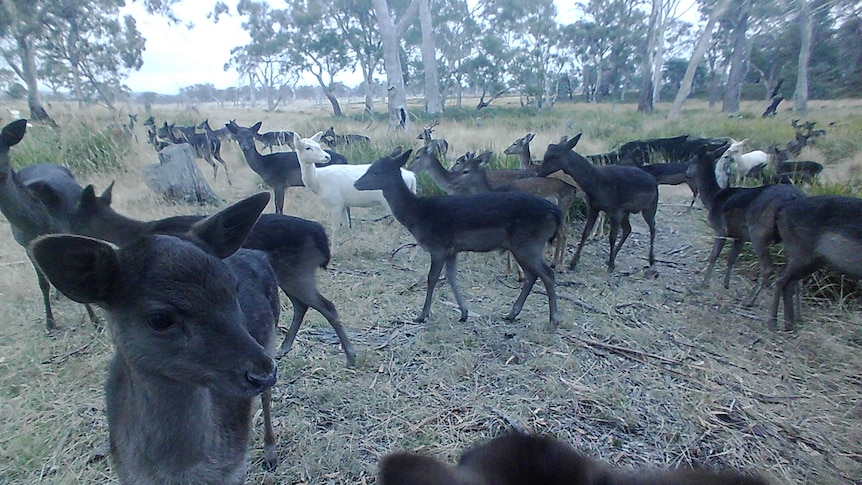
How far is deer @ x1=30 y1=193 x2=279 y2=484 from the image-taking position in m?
1.81

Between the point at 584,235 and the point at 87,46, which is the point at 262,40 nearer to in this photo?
the point at 87,46

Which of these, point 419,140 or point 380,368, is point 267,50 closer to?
point 419,140

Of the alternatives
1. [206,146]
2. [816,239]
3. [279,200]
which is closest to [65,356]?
[279,200]

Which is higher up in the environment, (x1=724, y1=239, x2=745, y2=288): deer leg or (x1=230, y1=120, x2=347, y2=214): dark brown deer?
(x1=230, y1=120, x2=347, y2=214): dark brown deer

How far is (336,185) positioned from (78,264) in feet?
21.3

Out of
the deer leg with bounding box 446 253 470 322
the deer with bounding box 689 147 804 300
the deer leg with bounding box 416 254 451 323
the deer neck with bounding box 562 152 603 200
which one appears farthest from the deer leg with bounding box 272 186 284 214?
the deer with bounding box 689 147 804 300

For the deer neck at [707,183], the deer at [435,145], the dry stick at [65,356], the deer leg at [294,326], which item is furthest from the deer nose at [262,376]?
the deer at [435,145]

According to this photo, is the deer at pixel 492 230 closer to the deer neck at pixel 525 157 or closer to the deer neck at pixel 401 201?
the deer neck at pixel 401 201

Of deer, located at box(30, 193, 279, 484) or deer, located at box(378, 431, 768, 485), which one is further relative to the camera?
deer, located at box(30, 193, 279, 484)

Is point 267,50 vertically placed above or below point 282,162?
above

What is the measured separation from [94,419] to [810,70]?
47811 millimetres

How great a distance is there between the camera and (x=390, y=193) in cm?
603

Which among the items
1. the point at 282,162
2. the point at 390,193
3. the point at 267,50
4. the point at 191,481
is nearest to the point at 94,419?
the point at 191,481

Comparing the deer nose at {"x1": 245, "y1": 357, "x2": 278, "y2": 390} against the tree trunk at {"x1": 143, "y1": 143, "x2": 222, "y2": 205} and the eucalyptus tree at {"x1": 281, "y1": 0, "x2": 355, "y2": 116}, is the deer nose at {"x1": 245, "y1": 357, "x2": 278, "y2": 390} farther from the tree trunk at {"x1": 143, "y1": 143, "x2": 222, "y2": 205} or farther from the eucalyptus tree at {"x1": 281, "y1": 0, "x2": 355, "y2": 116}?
the eucalyptus tree at {"x1": 281, "y1": 0, "x2": 355, "y2": 116}
